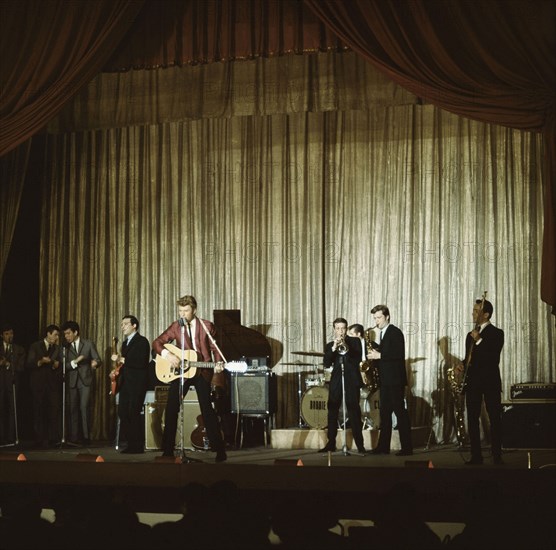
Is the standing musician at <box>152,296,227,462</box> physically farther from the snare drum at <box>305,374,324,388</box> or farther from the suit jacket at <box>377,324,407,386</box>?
the snare drum at <box>305,374,324,388</box>

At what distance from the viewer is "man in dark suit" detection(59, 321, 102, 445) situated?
11578 mm

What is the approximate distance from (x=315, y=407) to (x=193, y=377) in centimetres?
257

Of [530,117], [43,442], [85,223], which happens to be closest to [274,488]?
[530,117]

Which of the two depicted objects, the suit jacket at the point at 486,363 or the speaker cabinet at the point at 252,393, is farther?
the speaker cabinet at the point at 252,393

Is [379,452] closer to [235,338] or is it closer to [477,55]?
[235,338]

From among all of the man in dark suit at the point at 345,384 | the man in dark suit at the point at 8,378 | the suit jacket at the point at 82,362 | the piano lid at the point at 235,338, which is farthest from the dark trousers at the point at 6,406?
the man in dark suit at the point at 345,384

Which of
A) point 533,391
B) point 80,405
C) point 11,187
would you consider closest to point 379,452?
point 533,391

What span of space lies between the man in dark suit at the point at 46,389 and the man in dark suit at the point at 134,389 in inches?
54.5

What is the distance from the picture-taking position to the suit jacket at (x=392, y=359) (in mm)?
9680

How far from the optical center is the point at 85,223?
42.9ft

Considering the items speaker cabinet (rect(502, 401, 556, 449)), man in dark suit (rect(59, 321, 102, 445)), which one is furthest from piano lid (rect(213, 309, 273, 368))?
speaker cabinet (rect(502, 401, 556, 449))

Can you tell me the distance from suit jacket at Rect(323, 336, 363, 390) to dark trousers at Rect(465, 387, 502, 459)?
1.73 meters

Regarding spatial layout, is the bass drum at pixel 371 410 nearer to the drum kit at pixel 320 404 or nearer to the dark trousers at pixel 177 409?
the drum kit at pixel 320 404

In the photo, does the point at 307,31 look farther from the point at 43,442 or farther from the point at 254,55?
the point at 43,442
